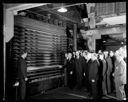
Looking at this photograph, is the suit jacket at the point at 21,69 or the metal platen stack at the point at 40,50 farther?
the metal platen stack at the point at 40,50

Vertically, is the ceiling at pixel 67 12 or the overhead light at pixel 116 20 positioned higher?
the ceiling at pixel 67 12

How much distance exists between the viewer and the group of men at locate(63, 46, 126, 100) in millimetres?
4383

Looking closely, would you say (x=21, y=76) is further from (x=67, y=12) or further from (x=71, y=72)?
(x=67, y=12)

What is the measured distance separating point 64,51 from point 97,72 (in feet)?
7.92

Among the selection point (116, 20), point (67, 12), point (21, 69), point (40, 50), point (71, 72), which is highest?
point (67, 12)

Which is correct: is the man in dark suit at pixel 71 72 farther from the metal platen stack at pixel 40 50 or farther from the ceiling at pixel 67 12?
the ceiling at pixel 67 12

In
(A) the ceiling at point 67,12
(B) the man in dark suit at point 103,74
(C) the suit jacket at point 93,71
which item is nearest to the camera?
(C) the suit jacket at point 93,71

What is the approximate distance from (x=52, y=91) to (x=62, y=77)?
2.96ft

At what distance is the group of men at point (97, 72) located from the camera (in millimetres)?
4383

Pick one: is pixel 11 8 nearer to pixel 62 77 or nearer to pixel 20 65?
pixel 20 65

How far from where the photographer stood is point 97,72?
4656 millimetres

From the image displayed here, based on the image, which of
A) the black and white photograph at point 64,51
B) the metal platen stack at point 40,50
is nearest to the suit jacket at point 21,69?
the black and white photograph at point 64,51

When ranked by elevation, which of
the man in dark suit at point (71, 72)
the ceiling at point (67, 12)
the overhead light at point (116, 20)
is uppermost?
the ceiling at point (67, 12)

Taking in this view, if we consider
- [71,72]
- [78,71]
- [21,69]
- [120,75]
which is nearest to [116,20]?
[120,75]
